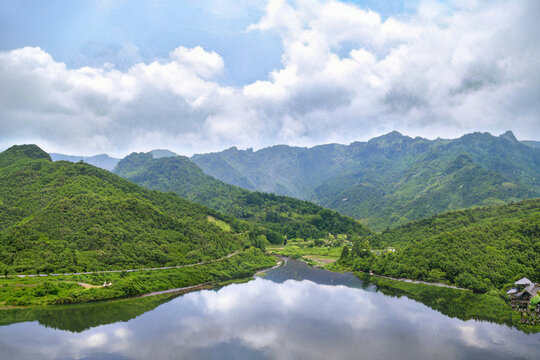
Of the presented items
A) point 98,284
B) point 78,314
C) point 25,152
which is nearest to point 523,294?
point 78,314

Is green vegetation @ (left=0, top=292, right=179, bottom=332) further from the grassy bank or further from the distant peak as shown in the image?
the distant peak

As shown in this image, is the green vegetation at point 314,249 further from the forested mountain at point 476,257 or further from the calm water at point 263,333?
the calm water at point 263,333

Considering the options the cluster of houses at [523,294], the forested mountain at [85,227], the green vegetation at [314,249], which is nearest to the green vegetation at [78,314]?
the forested mountain at [85,227]

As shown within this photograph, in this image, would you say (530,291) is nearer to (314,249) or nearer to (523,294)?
(523,294)

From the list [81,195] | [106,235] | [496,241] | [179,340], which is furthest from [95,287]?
[496,241]

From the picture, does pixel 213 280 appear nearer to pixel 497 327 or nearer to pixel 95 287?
Answer: pixel 95 287
